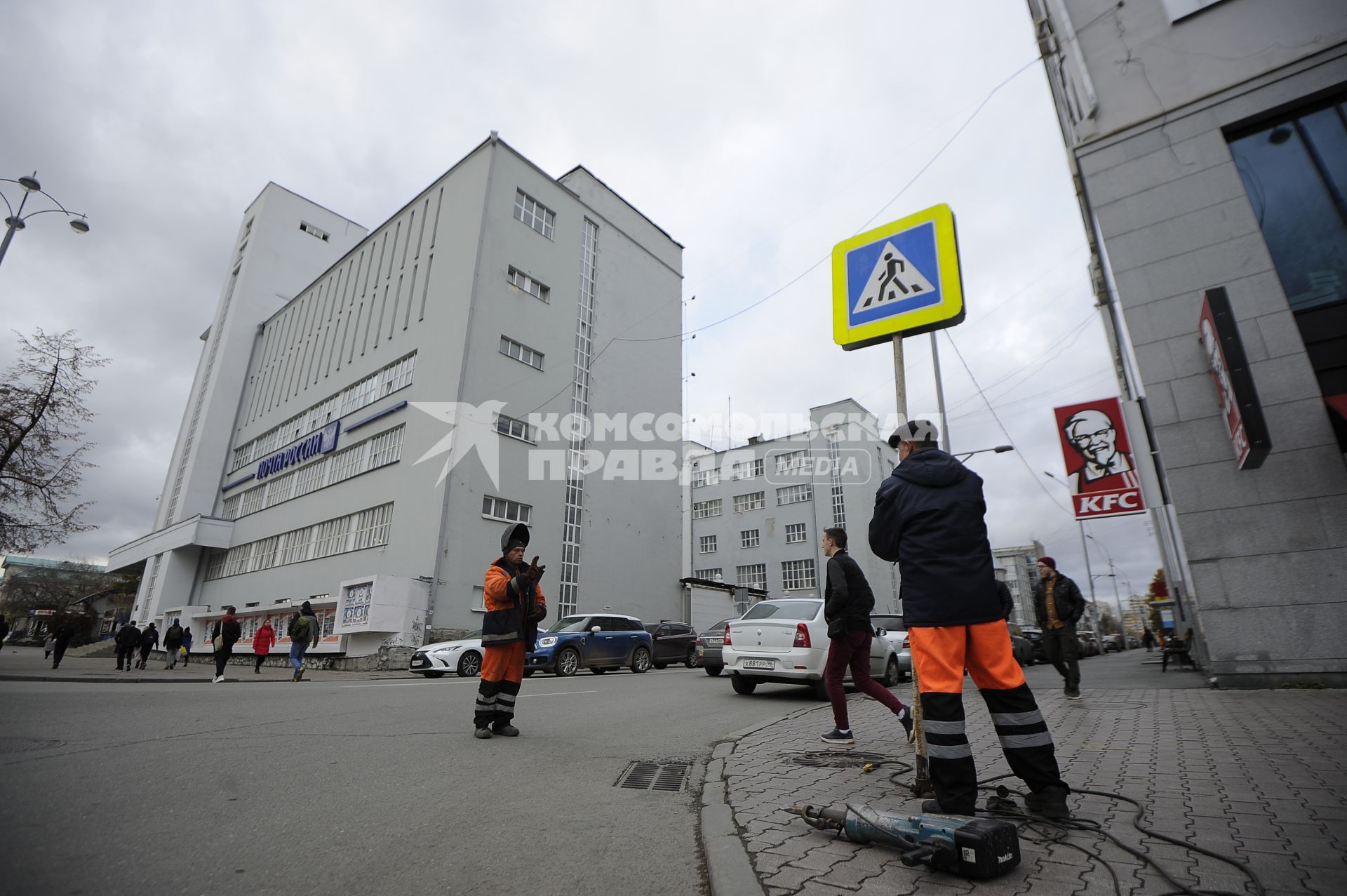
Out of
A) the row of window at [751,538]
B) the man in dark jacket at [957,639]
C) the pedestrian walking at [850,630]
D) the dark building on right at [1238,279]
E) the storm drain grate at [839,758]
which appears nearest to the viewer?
the man in dark jacket at [957,639]

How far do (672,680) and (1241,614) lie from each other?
367 inches

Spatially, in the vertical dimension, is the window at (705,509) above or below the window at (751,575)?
above

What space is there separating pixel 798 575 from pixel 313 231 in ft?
137

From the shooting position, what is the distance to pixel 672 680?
43.8 feet

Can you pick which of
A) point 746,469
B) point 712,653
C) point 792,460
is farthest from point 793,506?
point 712,653

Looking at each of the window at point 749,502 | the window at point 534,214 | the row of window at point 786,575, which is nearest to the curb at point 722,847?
the window at point 534,214

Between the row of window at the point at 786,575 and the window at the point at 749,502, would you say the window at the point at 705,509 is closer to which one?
the window at the point at 749,502

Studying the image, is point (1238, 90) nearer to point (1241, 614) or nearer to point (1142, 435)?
point (1142, 435)

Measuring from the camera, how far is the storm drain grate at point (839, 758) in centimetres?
448

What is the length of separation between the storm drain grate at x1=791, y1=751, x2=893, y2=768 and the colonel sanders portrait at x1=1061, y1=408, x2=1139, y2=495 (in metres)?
10.2

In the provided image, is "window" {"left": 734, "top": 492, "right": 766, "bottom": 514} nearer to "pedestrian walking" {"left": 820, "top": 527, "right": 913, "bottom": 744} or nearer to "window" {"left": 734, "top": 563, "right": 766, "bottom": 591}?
"window" {"left": 734, "top": 563, "right": 766, "bottom": 591}

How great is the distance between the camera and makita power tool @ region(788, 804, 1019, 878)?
7.65 feet

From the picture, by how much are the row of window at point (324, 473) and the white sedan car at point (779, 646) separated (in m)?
18.8

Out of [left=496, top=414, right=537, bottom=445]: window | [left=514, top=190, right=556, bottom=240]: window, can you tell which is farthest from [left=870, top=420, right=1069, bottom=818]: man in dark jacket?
[left=514, top=190, right=556, bottom=240]: window
